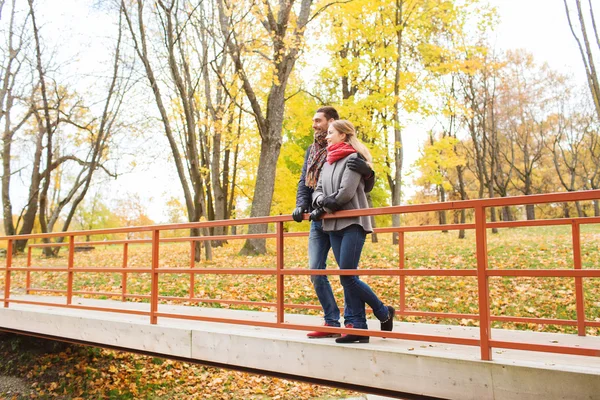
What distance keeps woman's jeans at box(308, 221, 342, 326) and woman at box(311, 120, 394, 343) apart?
0.15 m

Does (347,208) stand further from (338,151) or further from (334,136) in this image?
(334,136)

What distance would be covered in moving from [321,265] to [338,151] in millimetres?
1057

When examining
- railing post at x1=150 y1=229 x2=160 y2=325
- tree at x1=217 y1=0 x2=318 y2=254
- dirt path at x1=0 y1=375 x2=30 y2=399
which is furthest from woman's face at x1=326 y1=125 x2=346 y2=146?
tree at x1=217 y1=0 x2=318 y2=254

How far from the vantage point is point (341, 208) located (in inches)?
168

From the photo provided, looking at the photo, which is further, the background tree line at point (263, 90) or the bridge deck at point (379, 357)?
the background tree line at point (263, 90)

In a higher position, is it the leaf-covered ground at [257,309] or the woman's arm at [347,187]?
the woman's arm at [347,187]

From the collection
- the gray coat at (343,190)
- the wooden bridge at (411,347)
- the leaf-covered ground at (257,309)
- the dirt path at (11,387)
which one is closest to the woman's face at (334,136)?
the gray coat at (343,190)

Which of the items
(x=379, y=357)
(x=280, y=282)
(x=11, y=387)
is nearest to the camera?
(x=379, y=357)

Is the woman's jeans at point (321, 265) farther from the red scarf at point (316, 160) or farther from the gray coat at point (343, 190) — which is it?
the red scarf at point (316, 160)

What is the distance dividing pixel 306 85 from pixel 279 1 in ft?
31.8

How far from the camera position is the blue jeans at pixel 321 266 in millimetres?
4523

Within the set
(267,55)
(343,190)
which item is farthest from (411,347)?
(267,55)

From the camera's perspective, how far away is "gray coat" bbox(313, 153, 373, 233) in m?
4.18

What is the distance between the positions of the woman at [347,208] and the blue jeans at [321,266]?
0.51ft
